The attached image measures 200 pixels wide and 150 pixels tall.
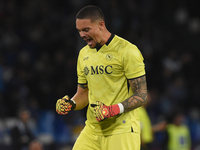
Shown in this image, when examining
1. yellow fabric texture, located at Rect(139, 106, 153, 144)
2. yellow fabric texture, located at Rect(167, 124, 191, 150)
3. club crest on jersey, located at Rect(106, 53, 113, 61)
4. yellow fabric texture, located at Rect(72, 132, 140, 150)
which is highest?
club crest on jersey, located at Rect(106, 53, 113, 61)

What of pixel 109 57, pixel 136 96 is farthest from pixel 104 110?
pixel 109 57

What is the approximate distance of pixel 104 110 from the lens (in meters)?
3.64

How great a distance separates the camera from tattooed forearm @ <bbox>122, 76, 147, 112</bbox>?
3.79 meters

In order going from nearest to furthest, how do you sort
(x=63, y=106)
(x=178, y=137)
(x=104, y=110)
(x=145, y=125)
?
1. (x=104, y=110)
2. (x=63, y=106)
3. (x=145, y=125)
4. (x=178, y=137)

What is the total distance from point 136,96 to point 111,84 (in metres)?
0.31

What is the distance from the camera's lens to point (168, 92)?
11.0 m

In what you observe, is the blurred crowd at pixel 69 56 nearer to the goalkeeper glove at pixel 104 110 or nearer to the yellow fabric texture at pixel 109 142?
the yellow fabric texture at pixel 109 142

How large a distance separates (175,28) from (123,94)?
9216 millimetres

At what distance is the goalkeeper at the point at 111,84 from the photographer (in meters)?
3.84

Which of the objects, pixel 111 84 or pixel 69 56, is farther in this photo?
pixel 69 56

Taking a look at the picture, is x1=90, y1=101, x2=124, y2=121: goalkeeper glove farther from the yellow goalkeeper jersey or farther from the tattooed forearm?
the yellow goalkeeper jersey

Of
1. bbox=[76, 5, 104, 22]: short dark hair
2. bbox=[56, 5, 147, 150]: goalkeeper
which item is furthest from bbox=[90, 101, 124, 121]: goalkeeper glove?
bbox=[76, 5, 104, 22]: short dark hair

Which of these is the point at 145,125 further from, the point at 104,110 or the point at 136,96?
the point at 104,110

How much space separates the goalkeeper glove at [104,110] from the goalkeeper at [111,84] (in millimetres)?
11
